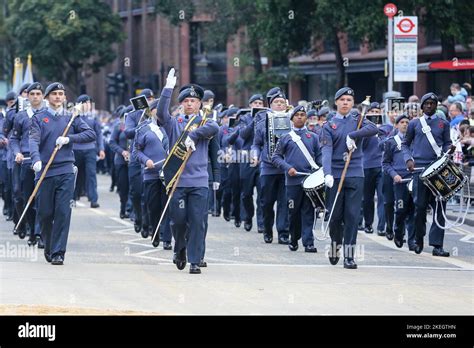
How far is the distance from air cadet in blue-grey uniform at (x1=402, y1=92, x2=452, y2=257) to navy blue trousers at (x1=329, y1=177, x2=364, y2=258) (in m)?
1.74

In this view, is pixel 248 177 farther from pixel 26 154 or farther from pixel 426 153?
pixel 426 153

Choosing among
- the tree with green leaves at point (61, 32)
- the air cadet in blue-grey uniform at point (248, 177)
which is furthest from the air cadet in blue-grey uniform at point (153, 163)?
the tree with green leaves at point (61, 32)

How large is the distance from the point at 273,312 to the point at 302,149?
686 cm

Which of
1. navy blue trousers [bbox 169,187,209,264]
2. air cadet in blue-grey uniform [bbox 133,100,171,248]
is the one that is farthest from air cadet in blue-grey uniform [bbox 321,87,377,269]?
air cadet in blue-grey uniform [bbox 133,100,171,248]

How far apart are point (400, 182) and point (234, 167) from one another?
5.10 meters

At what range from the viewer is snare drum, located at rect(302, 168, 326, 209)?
55.9ft

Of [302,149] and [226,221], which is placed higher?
[302,149]

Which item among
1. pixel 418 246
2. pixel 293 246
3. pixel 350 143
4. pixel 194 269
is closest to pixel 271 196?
pixel 293 246

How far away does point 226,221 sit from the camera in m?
23.5

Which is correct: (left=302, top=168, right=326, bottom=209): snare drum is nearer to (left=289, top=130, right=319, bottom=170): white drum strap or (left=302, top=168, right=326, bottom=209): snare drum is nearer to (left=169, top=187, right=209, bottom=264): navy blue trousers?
(left=289, top=130, right=319, bottom=170): white drum strap

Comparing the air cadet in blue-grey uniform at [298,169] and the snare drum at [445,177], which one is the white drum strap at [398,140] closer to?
the air cadet in blue-grey uniform at [298,169]

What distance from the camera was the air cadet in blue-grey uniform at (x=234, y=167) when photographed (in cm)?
2222
